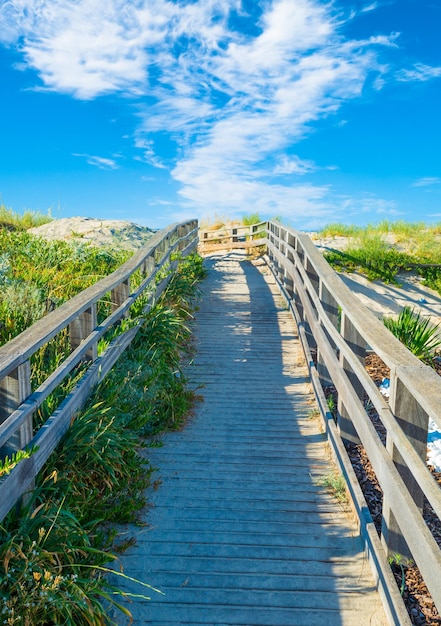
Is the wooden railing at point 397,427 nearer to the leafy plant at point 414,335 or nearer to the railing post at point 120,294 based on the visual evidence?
the railing post at point 120,294

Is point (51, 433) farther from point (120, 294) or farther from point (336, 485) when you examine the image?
point (120, 294)

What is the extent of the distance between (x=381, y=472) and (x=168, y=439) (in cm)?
261

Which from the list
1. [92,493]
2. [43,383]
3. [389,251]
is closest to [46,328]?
[43,383]

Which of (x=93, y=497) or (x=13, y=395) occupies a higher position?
(x=13, y=395)

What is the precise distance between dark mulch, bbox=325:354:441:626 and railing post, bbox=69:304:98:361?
263 cm

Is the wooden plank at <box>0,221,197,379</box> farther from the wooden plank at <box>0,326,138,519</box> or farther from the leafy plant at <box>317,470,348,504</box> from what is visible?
the leafy plant at <box>317,470,348,504</box>

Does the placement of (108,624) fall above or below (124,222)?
below

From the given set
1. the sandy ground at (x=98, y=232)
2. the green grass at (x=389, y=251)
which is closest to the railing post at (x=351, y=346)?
the sandy ground at (x=98, y=232)

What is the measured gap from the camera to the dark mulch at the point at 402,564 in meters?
3.76

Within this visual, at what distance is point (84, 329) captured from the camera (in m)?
5.26

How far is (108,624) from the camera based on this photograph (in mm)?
3406

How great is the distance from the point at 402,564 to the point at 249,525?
1.12 meters

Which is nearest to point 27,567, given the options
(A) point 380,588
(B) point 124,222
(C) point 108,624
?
(C) point 108,624

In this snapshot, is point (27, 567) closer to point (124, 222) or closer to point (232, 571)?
point (232, 571)
